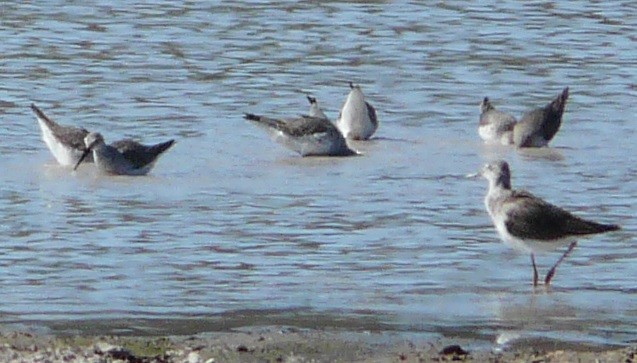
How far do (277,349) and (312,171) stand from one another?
21.5ft

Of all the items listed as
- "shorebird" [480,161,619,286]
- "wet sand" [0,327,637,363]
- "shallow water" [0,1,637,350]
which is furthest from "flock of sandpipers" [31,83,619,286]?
"wet sand" [0,327,637,363]

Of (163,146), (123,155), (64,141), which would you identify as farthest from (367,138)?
(64,141)

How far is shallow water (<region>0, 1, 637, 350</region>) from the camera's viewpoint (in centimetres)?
924

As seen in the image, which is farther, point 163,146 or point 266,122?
point 266,122

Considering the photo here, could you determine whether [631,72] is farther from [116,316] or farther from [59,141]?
[116,316]

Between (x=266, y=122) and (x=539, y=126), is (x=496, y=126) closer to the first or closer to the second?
(x=539, y=126)

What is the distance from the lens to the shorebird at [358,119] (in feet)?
51.0

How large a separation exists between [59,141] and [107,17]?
9.05 meters

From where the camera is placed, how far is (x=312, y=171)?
46.7ft

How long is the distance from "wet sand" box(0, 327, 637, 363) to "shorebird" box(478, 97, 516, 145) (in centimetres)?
729

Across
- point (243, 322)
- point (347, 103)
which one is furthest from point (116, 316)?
point (347, 103)

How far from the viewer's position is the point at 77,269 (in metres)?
10.0

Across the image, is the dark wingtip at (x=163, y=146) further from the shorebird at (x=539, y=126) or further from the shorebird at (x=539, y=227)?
the shorebird at (x=539, y=227)

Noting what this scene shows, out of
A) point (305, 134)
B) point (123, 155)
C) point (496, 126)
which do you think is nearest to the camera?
point (123, 155)
